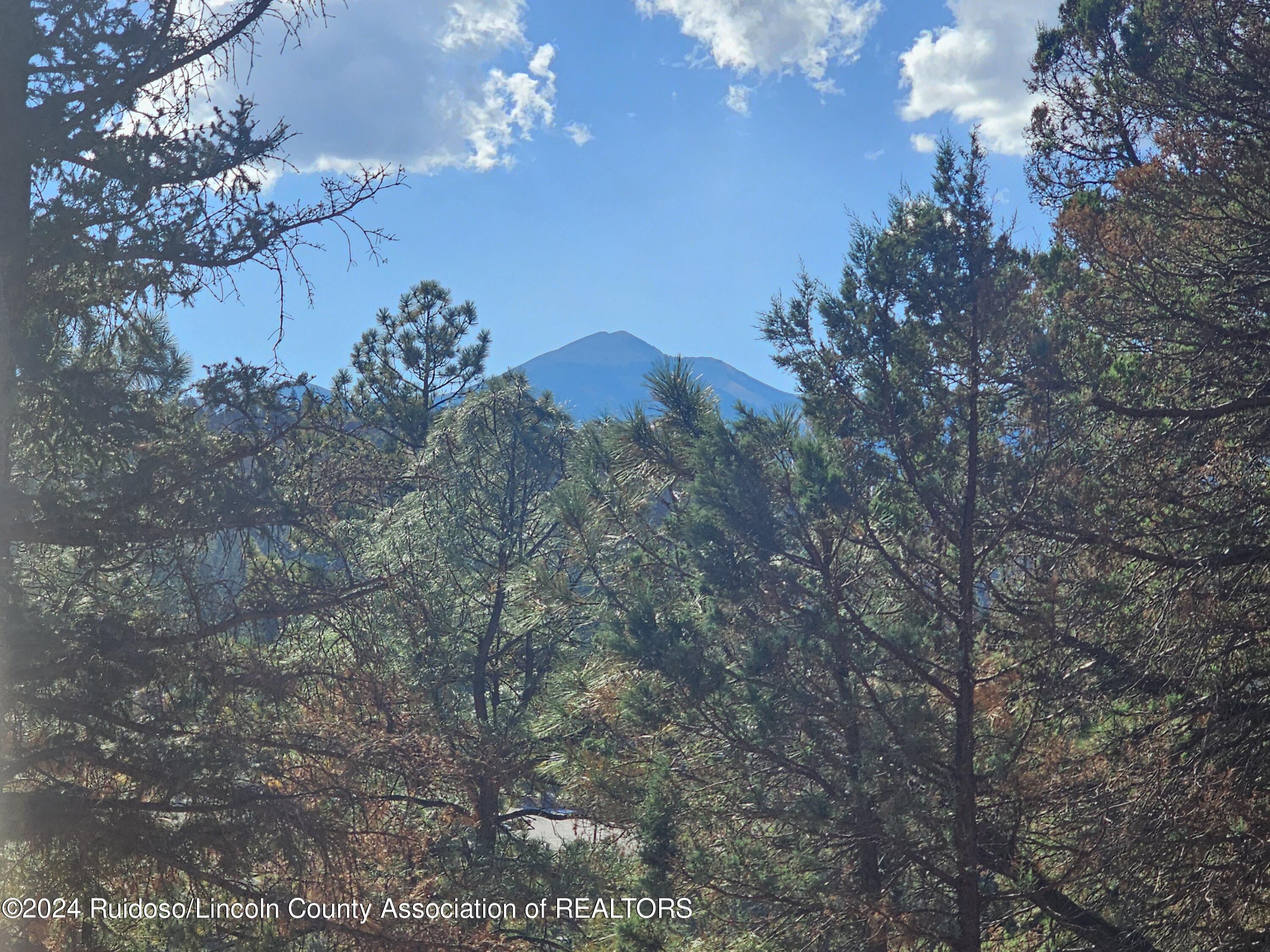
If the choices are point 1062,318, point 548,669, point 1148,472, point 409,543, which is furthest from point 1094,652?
point 548,669

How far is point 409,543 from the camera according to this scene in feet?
33.0

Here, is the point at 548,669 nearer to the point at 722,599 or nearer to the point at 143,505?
the point at 722,599

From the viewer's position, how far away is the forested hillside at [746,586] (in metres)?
5.91

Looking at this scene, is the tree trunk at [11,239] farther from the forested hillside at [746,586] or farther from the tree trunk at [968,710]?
the tree trunk at [968,710]

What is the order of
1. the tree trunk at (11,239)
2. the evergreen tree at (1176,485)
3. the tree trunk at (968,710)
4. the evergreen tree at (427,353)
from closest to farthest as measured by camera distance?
the tree trunk at (11,239)
the evergreen tree at (1176,485)
the tree trunk at (968,710)
the evergreen tree at (427,353)

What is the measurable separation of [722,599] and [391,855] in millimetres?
3140

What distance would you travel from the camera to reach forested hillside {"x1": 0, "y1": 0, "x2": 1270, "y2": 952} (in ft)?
19.4

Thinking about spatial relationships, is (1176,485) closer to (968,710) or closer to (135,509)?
(968,710)

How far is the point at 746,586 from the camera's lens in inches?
314

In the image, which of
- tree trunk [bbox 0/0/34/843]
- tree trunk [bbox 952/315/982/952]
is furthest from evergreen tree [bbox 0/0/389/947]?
tree trunk [bbox 952/315/982/952]

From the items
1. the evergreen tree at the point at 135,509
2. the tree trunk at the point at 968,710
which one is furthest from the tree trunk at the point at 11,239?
the tree trunk at the point at 968,710

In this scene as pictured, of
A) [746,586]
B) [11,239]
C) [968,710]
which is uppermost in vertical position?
[11,239]

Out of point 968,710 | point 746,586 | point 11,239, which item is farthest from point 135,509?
point 968,710

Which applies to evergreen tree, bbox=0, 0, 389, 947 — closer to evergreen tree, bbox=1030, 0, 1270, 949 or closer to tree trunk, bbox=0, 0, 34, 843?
tree trunk, bbox=0, 0, 34, 843
